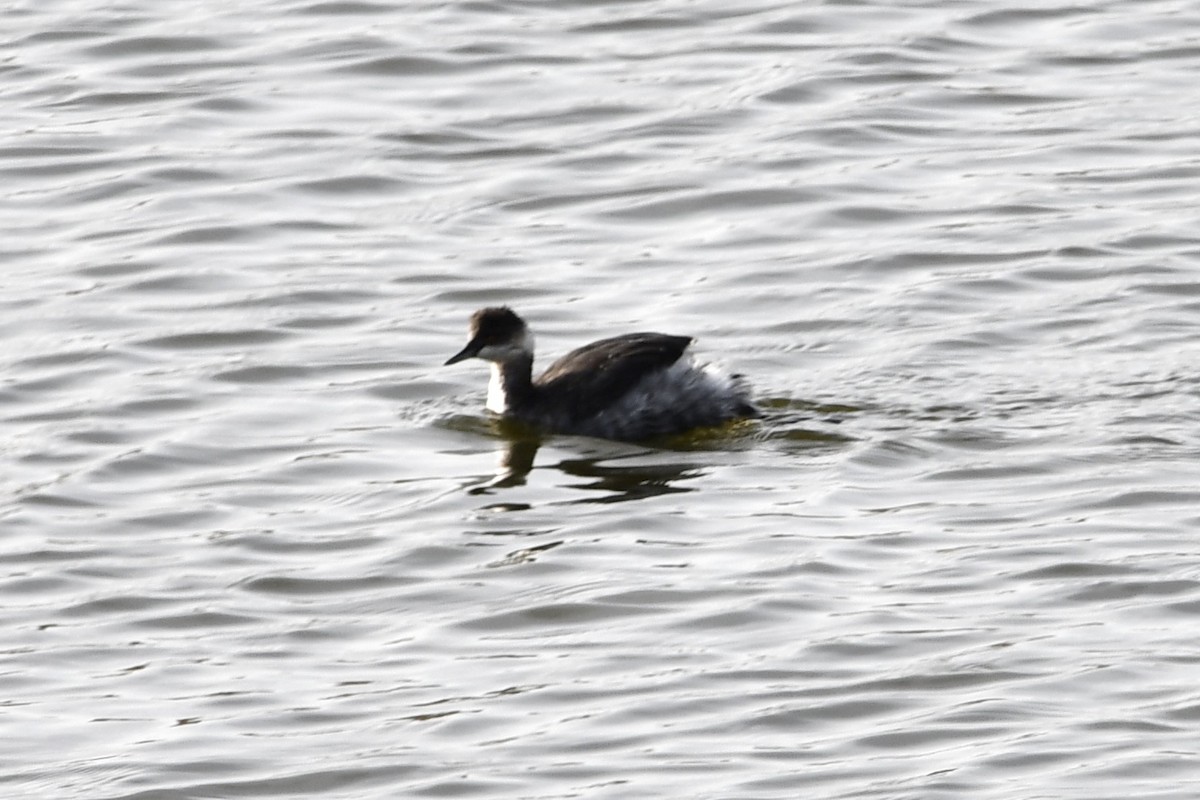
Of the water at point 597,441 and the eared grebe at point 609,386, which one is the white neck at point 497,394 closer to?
the eared grebe at point 609,386

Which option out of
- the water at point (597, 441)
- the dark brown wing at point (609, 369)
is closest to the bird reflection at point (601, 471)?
the water at point (597, 441)

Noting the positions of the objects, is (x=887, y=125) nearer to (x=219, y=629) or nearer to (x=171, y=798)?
(x=219, y=629)

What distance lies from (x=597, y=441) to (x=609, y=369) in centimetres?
36

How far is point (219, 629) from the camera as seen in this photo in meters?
9.36

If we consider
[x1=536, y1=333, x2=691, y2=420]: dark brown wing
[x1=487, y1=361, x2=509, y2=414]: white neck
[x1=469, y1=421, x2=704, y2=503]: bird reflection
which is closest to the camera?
[x1=469, y1=421, x2=704, y2=503]: bird reflection

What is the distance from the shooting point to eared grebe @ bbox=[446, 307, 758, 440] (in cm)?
1166

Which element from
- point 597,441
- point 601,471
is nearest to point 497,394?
point 597,441

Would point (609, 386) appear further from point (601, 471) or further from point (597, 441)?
point (601, 471)

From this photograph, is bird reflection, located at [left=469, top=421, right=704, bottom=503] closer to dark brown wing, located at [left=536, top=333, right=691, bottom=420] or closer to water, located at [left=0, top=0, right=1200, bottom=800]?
water, located at [left=0, top=0, right=1200, bottom=800]

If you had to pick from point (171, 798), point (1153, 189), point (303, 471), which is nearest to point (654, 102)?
point (1153, 189)

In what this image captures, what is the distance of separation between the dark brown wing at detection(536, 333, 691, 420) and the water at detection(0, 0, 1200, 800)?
24 cm

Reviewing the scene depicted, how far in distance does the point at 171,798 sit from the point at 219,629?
1448mm

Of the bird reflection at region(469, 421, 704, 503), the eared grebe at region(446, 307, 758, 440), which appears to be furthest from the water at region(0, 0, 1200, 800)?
the eared grebe at region(446, 307, 758, 440)

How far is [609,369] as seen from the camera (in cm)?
1166
